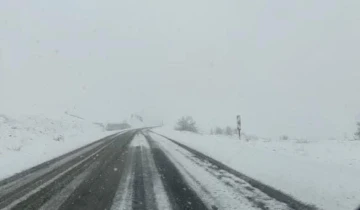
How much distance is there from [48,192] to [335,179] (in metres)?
6.16

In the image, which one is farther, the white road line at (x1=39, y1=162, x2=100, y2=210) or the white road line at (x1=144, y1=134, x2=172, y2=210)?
the white road line at (x1=39, y1=162, x2=100, y2=210)

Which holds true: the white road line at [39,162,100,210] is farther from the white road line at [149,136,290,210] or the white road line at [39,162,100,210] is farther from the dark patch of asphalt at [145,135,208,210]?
the white road line at [149,136,290,210]

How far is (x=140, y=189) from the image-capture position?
7.38 meters

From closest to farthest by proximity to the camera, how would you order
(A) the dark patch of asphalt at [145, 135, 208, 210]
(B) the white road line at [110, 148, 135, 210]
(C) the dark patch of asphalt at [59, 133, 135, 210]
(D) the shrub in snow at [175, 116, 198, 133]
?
(A) the dark patch of asphalt at [145, 135, 208, 210] < (B) the white road line at [110, 148, 135, 210] < (C) the dark patch of asphalt at [59, 133, 135, 210] < (D) the shrub in snow at [175, 116, 198, 133]

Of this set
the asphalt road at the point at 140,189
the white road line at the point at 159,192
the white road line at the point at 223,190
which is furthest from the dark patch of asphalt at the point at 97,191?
the white road line at the point at 223,190

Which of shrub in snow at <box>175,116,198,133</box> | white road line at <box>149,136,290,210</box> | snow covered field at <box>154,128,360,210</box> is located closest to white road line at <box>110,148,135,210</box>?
white road line at <box>149,136,290,210</box>

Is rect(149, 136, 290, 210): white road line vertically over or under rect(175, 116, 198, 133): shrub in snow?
under

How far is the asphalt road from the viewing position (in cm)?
604

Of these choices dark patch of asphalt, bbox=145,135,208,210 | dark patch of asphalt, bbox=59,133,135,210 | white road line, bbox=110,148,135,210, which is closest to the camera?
dark patch of asphalt, bbox=145,135,208,210

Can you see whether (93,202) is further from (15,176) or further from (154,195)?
(15,176)

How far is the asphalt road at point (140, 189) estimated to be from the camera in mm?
6039

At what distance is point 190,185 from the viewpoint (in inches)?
301

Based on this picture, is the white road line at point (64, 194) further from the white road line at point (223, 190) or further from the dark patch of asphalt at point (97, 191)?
the white road line at point (223, 190)

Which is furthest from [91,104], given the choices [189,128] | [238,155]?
[238,155]
